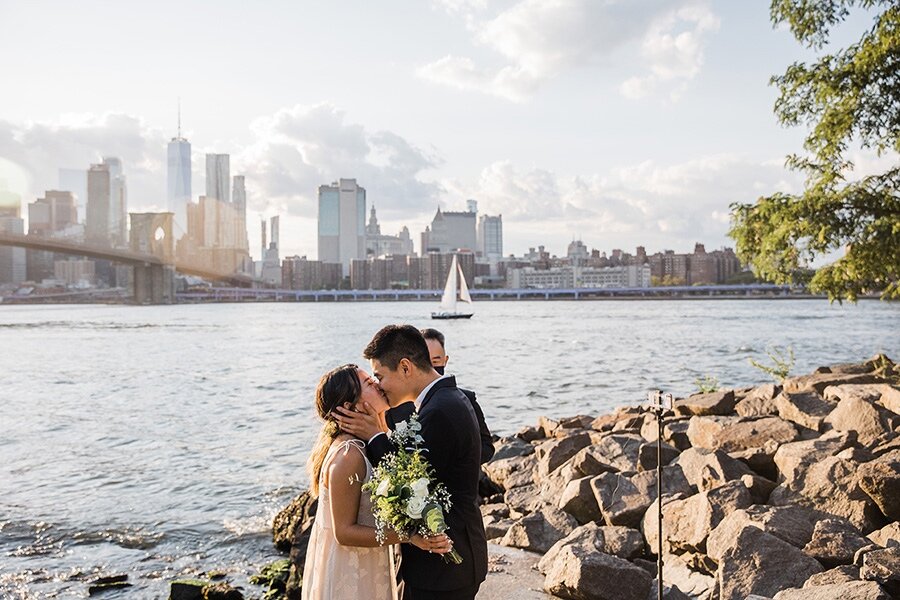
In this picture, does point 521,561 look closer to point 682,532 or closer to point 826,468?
point 682,532

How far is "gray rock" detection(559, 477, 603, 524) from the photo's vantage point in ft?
24.1

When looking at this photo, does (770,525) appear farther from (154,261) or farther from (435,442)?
(154,261)

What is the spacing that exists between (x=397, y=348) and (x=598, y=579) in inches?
114

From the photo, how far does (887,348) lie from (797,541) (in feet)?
128

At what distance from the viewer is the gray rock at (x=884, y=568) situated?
4.55 meters

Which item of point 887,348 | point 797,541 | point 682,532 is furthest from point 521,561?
point 887,348

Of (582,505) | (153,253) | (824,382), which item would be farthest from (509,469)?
(153,253)

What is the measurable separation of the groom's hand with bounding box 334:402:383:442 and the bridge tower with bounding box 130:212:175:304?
309 feet

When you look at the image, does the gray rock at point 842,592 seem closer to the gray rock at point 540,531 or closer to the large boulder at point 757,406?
the gray rock at point 540,531

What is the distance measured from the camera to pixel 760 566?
5.18 metres

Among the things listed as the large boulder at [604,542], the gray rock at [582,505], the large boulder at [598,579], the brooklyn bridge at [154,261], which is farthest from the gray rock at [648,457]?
the brooklyn bridge at [154,261]

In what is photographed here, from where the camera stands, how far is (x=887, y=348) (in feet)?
130

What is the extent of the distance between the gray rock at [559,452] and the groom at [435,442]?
19.6ft

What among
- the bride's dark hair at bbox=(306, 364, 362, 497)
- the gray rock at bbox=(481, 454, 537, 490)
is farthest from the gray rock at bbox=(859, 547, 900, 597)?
the gray rock at bbox=(481, 454, 537, 490)
